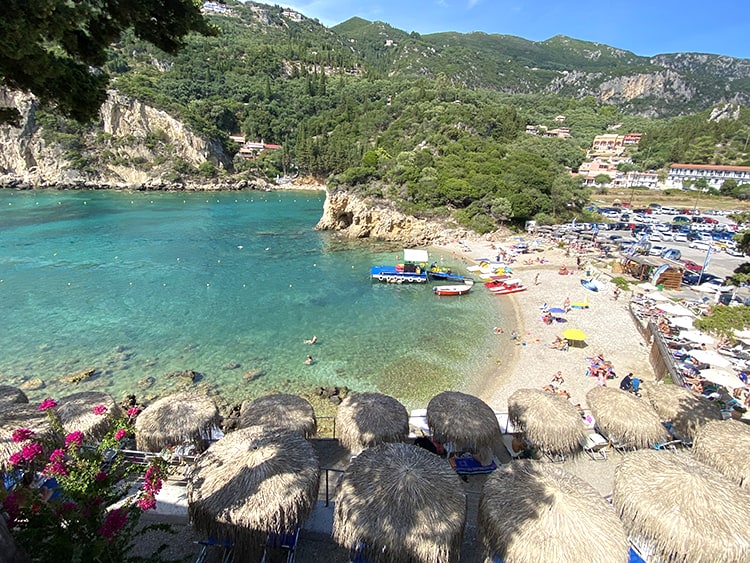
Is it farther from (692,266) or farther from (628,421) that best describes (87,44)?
(692,266)

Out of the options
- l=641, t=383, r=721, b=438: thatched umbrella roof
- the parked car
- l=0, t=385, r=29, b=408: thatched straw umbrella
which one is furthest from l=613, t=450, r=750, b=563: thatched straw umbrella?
the parked car

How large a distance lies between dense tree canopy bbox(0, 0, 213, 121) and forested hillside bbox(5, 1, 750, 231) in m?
0.44

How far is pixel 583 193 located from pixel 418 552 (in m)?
47.5

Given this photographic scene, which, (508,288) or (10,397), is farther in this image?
(508,288)

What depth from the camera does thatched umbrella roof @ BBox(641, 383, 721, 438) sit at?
1032 centimetres

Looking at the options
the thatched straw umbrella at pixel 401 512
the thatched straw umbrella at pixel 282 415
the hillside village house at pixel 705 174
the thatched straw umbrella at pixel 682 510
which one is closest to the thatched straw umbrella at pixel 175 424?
the thatched straw umbrella at pixel 282 415

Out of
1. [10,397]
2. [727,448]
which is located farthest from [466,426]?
[10,397]

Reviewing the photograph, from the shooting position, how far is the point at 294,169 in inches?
3479

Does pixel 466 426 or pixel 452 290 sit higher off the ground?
pixel 466 426

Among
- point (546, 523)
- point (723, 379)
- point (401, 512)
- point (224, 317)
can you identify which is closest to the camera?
point (546, 523)

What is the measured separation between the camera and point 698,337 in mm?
15695

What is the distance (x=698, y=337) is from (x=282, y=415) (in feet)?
56.0

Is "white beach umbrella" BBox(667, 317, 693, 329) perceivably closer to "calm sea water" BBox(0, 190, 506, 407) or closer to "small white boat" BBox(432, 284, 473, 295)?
"calm sea water" BBox(0, 190, 506, 407)

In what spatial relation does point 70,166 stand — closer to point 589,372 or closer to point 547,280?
point 547,280
